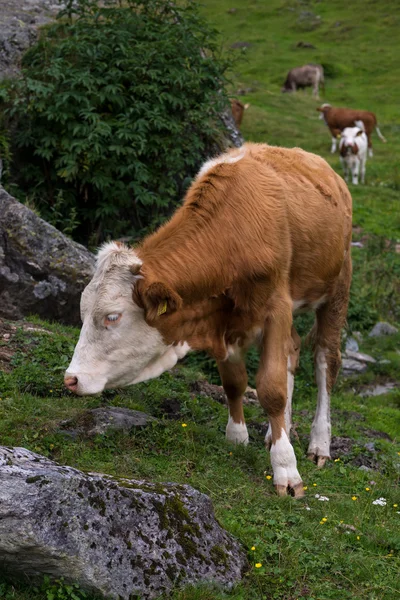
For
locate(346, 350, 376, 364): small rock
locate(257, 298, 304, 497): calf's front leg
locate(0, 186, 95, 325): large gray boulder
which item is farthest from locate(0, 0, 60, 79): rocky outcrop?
locate(257, 298, 304, 497): calf's front leg

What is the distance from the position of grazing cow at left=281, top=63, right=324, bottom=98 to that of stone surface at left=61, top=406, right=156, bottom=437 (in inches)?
1375

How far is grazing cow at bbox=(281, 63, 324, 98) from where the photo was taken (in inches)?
1555

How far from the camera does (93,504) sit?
4.11m

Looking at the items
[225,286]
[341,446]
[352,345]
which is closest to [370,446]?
[341,446]

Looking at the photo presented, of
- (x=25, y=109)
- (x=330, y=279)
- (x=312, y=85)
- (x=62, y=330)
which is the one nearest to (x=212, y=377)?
(x=62, y=330)

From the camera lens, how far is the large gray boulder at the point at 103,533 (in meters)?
3.87

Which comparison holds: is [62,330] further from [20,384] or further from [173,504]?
[173,504]

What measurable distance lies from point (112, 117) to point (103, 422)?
21.9 ft

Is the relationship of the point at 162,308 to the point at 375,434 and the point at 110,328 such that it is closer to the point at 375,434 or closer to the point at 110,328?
the point at 110,328

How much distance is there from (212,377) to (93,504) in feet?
19.3

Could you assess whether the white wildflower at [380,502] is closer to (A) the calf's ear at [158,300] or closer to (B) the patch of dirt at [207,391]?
(A) the calf's ear at [158,300]

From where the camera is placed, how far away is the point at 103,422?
19.8ft

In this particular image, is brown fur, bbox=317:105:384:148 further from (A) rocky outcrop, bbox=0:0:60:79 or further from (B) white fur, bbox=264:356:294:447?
(B) white fur, bbox=264:356:294:447

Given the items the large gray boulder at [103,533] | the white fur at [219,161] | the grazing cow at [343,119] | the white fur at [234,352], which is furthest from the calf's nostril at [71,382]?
the grazing cow at [343,119]
